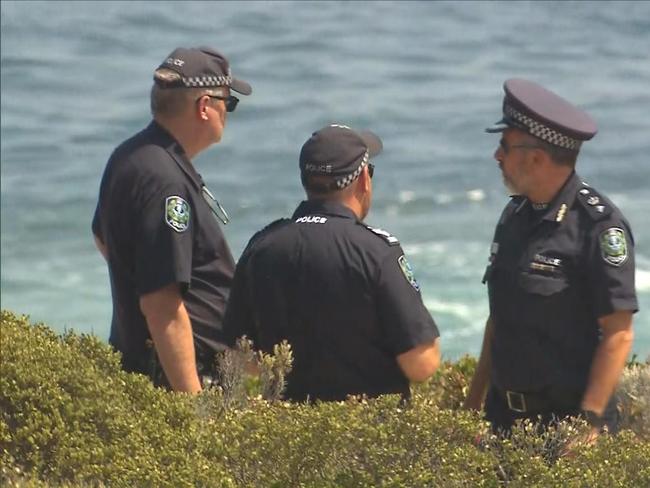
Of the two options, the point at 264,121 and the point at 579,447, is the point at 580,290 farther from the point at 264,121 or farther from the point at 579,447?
the point at 264,121

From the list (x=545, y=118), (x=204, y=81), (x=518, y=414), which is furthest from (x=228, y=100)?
(x=518, y=414)

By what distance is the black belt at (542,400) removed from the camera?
16.9 feet

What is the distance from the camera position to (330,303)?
5.10 metres

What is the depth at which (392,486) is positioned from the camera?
450 centimetres

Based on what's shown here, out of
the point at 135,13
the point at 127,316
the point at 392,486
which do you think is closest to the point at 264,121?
the point at 135,13

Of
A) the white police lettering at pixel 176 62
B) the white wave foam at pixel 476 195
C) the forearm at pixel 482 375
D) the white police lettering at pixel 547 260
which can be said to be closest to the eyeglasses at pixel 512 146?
the white police lettering at pixel 547 260

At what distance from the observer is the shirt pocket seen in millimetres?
5133

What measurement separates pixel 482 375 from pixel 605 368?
2.18 ft

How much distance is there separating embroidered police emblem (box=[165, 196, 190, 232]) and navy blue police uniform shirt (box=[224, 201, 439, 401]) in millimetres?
330

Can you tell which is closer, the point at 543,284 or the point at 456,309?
the point at 543,284

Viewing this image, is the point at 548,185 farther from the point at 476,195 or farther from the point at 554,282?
the point at 476,195

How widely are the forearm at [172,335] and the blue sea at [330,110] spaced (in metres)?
7.24

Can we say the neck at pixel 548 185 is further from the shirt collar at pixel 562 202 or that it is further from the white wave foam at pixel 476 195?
the white wave foam at pixel 476 195

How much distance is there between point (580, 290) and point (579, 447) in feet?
2.03
